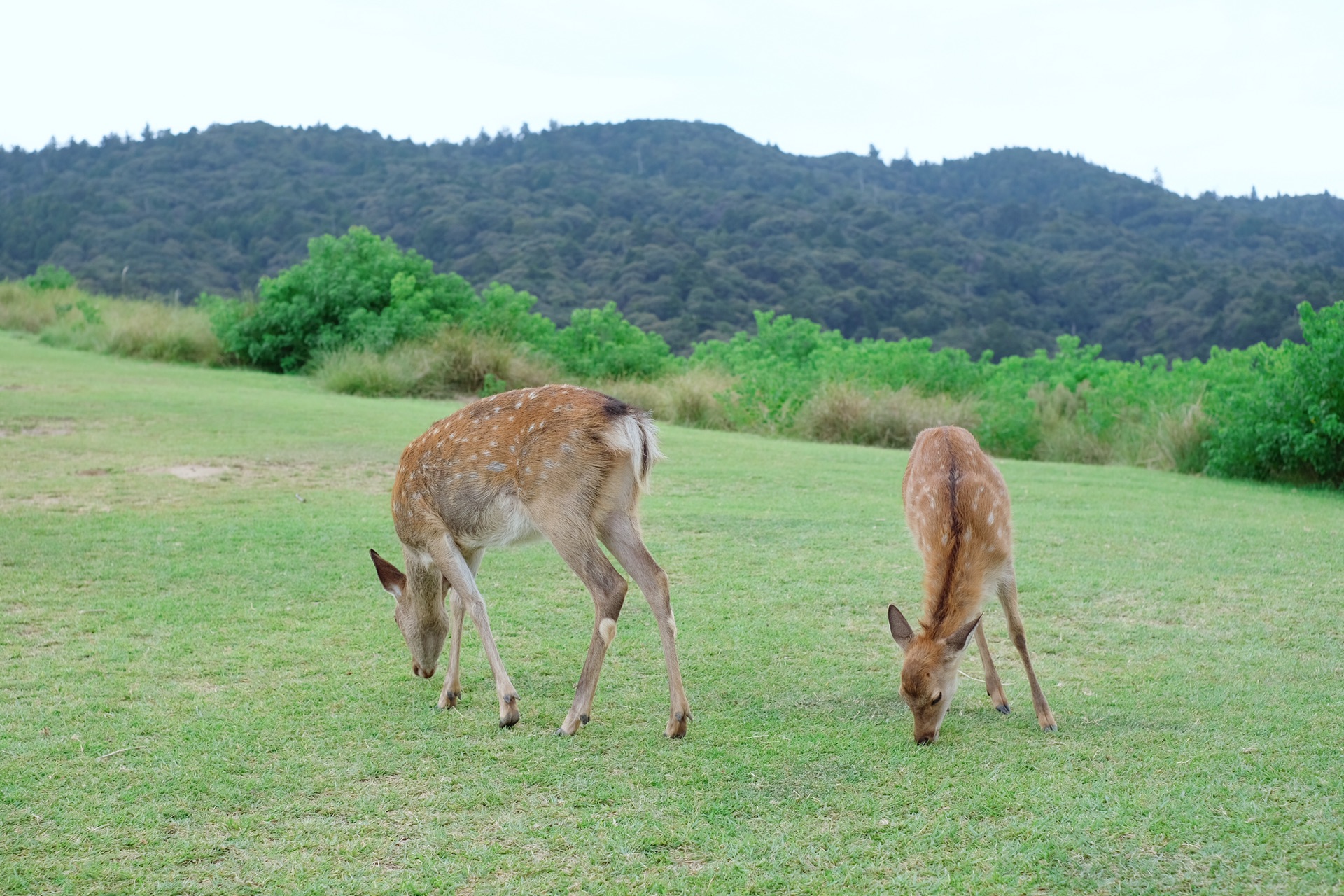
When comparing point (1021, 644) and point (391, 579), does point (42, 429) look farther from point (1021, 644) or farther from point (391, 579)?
point (1021, 644)

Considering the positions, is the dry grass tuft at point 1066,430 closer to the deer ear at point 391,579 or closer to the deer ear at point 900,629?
the deer ear at point 900,629

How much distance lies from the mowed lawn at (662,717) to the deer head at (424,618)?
5.5 inches

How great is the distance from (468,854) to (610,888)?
0.47 m

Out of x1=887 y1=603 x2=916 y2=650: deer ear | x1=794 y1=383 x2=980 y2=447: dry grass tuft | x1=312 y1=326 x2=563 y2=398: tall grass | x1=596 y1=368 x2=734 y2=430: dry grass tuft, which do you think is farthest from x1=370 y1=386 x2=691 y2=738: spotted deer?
x1=312 y1=326 x2=563 y2=398: tall grass

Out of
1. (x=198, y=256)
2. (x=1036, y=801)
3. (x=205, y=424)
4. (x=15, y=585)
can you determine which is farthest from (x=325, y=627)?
(x=198, y=256)

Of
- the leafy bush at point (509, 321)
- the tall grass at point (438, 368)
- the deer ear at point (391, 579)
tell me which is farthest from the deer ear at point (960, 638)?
the leafy bush at point (509, 321)

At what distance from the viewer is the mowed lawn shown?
3.34 metres

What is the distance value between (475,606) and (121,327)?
16682 millimetres

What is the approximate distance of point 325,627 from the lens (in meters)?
5.70

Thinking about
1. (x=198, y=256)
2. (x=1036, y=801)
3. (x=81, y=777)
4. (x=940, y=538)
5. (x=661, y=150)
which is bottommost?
(x=81, y=777)

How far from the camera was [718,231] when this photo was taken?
5656cm

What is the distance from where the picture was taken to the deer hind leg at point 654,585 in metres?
4.42

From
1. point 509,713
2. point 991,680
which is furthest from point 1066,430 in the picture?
point 509,713

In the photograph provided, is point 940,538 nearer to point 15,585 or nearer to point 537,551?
point 537,551
